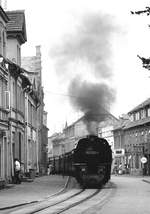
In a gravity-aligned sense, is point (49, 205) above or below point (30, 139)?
below

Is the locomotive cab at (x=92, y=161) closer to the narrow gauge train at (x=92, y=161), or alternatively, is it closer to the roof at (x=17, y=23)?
the narrow gauge train at (x=92, y=161)

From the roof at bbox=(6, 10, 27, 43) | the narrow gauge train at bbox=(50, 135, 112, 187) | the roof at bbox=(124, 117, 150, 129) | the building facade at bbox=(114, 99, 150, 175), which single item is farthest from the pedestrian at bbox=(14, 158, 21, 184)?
the roof at bbox=(124, 117, 150, 129)

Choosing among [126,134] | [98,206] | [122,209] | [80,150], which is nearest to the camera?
[122,209]

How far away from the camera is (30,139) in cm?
4888

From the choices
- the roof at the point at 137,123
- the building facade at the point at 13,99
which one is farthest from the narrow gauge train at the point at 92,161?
the roof at the point at 137,123

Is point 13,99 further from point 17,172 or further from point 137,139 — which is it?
point 137,139

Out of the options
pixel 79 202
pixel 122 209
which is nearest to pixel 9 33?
pixel 79 202

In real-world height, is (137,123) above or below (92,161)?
above

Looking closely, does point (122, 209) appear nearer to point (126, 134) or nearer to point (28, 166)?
point (28, 166)

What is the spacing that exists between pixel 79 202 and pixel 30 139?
84.9ft

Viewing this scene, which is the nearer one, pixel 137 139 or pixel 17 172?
pixel 17 172

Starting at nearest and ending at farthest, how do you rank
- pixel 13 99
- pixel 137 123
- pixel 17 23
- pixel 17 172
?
pixel 17 172 → pixel 13 99 → pixel 17 23 → pixel 137 123

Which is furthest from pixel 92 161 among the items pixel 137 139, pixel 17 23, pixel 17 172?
pixel 137 139

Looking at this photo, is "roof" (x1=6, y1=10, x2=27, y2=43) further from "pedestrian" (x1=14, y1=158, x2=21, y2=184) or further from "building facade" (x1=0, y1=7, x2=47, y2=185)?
"pedestrian" (x1=14, y1=158, x2=21, y2=184)
